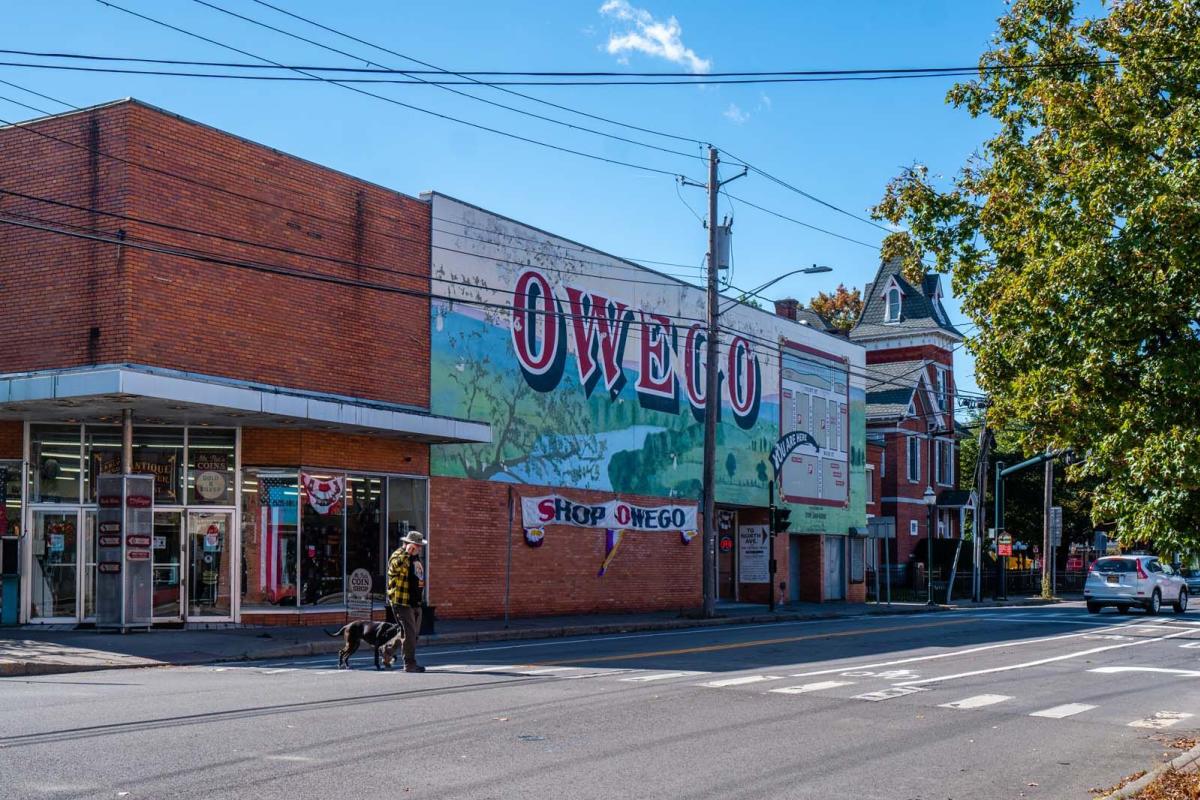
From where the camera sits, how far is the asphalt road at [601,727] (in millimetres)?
8633

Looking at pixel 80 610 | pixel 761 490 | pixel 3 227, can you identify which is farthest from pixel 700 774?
pixel 761 490

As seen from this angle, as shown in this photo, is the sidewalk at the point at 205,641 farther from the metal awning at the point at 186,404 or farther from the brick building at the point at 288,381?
the metal awning at the point at 186,404

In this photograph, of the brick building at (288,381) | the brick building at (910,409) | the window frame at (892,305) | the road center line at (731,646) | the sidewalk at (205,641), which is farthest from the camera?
the window frame at (892,305)

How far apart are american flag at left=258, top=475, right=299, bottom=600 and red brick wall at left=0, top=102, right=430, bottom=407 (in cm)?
191

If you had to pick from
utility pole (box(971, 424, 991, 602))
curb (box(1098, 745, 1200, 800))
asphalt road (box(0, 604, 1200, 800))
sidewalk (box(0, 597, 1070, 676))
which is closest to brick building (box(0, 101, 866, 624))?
sidewalk (box(0, 597, 1070, 676))

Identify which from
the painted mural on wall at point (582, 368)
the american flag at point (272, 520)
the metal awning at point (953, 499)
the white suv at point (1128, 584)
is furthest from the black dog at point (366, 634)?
the metal awning at point (953, 499)

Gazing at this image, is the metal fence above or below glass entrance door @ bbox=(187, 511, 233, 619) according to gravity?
below

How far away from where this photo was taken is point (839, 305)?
262 feet

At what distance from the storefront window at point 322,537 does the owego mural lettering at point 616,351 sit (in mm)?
6637

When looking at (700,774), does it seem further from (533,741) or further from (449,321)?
(449,321)

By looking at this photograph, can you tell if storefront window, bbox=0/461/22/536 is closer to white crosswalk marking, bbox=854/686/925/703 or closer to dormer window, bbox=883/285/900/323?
white crosswalk marking, bbox=854/686/925/703

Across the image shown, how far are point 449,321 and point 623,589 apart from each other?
31.1 ft

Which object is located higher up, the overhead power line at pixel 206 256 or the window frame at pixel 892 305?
the window frame at pixel 892 305

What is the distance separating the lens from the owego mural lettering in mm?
30109
